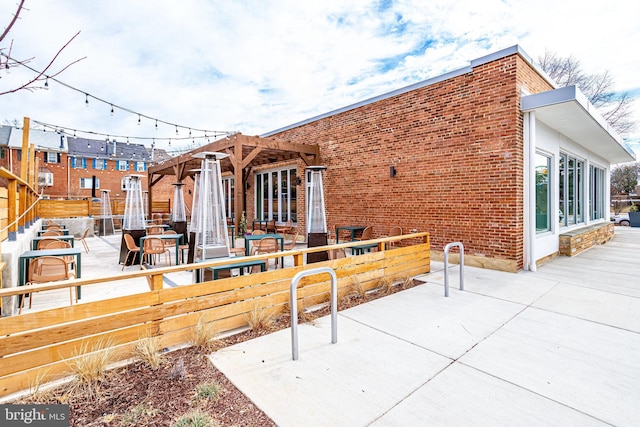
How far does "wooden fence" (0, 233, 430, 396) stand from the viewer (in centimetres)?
228

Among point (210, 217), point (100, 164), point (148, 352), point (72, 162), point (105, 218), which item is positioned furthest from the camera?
point (100, 164)

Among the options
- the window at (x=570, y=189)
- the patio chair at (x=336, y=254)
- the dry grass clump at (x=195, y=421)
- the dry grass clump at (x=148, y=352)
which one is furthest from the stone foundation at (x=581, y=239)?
the dry grass clump at (x=148, y=352)

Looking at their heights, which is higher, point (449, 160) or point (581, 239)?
point (449, 160)

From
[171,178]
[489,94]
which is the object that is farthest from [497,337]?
[171,178]

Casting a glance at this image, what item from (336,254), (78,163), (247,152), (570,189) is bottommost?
(336,254)

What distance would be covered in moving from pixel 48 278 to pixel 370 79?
38.8 feet

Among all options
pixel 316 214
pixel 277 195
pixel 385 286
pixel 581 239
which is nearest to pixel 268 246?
pixel 316 214

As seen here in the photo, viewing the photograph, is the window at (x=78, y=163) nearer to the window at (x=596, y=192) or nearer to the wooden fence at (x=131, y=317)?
the wooden fence at (x=131, y=317)

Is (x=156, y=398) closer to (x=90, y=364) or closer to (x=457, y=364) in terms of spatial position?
(x=90, y=364)

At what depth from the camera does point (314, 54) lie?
9.69m

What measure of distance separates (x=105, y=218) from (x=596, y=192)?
71.7ft

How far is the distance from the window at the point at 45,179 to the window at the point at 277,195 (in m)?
24.0

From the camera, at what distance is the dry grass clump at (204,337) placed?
304 centimetres

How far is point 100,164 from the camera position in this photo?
31078 millimetres
